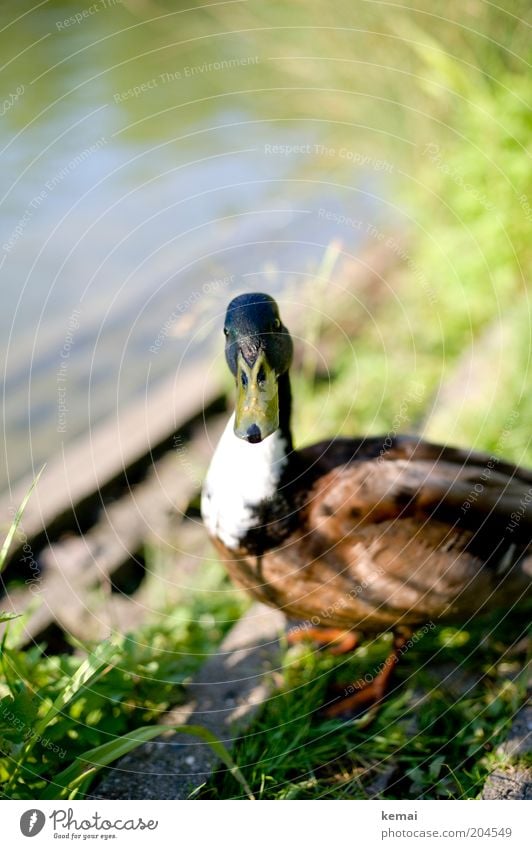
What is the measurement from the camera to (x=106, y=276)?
570 cm

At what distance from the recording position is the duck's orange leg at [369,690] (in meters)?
2.54

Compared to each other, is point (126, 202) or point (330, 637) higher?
point (126, 202)

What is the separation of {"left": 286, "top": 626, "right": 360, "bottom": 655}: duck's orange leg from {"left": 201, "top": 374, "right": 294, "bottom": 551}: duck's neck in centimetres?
57

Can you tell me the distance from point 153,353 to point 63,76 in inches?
140

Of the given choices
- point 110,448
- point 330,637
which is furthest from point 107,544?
point 330,637

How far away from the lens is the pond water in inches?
199

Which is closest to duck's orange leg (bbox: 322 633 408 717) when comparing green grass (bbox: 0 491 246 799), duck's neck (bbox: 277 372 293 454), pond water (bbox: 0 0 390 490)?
green grass (bbox: 0 491 246 799)

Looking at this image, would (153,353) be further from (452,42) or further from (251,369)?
(251,369)

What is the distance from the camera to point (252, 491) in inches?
95.5

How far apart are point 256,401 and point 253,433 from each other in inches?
3.4

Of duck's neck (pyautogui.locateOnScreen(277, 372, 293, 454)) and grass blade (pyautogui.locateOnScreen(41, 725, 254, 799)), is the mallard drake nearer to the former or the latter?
duck's neck (pyautogui.locateOnScreen(277, 372, 293, 454))

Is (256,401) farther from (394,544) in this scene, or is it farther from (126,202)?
(126,202)
